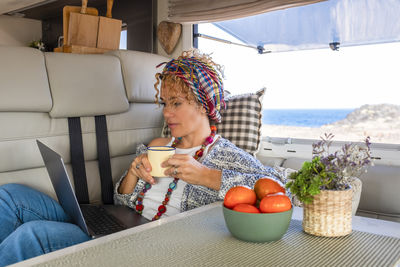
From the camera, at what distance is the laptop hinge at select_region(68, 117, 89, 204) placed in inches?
72.2

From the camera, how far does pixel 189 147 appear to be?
1.74m

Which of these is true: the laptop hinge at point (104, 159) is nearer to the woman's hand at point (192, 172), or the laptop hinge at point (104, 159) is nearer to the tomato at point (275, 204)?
the woman's hand at point (192, 172)

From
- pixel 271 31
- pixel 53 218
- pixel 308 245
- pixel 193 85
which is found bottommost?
pixel 53 218

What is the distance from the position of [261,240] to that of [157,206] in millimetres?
887

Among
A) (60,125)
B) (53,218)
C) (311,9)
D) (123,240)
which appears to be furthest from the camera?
(311,9)

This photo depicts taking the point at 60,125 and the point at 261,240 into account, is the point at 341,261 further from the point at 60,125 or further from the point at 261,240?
the point at 60,125

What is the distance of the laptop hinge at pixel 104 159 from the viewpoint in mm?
1931

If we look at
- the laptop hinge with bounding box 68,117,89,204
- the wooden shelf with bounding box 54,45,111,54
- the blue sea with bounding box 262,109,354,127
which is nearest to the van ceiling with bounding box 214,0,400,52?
the wooden shelf with bounding box 54,45,111,54

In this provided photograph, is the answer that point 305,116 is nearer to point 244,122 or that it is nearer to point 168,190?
point 244,122

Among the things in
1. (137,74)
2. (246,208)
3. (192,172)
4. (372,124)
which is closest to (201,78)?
(192,172)

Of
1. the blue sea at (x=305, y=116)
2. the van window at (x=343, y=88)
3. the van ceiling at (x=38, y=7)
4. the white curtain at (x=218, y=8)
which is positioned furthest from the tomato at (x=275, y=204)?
the blue sea at (x=305, y=116)

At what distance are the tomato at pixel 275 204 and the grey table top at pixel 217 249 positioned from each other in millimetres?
73

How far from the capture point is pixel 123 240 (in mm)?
816

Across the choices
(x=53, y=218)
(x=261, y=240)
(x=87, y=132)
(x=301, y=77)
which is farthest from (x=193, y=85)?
(x=301, y=77)
